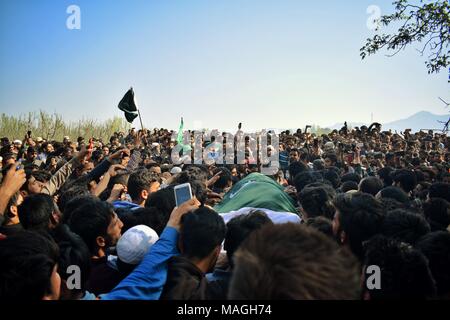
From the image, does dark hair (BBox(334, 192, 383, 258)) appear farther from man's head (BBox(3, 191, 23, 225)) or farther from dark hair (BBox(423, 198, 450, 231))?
man's head (BBox(3, 191, 23, 225))

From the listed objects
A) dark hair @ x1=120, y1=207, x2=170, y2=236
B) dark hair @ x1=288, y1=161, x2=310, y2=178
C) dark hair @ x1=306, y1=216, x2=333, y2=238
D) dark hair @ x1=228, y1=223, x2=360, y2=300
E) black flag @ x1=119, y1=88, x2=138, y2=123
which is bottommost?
dark hair @ x1=306, y1=216, x2=333, y2=238

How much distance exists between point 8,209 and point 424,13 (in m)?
6.30

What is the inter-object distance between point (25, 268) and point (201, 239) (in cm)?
91

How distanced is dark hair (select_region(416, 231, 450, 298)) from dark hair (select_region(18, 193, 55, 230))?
270 cm

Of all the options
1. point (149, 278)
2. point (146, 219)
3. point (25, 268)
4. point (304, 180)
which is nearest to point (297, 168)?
point (304, 180)

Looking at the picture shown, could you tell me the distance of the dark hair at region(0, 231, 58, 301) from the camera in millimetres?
1771

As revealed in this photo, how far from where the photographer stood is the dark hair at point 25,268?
1771mm

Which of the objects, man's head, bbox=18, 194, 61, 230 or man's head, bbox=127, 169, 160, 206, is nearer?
man's head, bbox=18, 194, 61, 230

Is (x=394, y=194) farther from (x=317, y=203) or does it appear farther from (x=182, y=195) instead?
(x=182, y=195)

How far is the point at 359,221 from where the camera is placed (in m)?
2.94

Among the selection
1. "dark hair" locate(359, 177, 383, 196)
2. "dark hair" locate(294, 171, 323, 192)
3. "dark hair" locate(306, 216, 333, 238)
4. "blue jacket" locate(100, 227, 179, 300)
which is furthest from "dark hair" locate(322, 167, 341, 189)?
"blue jacket" locate(100, 227, 179, 300)

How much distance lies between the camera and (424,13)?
246 inches

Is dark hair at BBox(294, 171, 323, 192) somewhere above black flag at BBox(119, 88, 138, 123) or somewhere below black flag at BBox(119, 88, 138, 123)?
below
